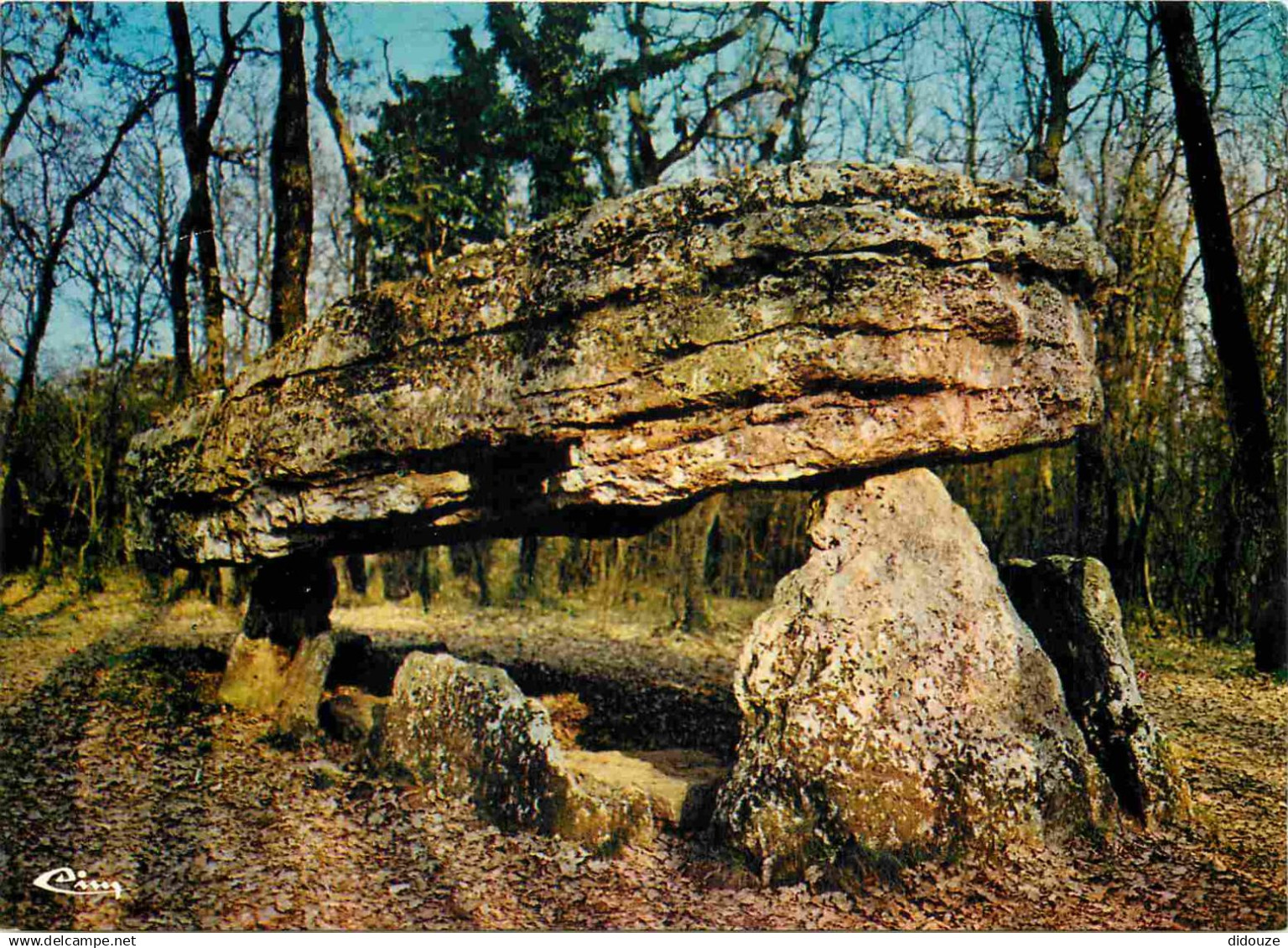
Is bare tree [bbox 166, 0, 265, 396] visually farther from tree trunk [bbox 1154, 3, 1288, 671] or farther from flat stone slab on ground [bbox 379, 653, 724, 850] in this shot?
tree trunk [bbox 1154, 3, 1288, 671]

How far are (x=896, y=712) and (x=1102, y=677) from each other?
4.77 ft

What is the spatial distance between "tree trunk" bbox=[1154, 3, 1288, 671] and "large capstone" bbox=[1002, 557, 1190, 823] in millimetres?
4069

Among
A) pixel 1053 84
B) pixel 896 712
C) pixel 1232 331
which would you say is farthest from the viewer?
pixel 1053 84

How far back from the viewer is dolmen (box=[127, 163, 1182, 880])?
4758mm

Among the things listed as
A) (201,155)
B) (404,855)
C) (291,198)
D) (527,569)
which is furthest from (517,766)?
(201,155)

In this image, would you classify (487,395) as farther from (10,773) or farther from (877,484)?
(10,773)

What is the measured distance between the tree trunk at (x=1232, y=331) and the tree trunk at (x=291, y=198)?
823cm

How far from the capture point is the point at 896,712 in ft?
15.7

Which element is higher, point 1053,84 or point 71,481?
point 1053,84

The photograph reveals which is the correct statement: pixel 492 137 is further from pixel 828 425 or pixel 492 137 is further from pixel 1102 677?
pixel 1102 677

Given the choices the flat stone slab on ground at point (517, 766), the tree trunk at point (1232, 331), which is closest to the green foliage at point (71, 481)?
the flat stone slab on ground at point (517, 766)
